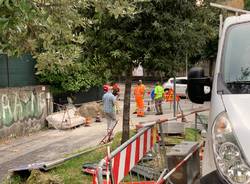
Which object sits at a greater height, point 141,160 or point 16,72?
point 16,72

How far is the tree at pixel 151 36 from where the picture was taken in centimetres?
977

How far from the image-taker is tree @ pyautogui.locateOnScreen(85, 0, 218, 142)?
384 inches

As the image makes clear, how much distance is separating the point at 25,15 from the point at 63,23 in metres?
1.37

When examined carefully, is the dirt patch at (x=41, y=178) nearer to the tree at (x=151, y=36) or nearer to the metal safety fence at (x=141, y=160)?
the metal safety fence at (x=141, y=160)

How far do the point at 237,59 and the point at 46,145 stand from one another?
11483 mm

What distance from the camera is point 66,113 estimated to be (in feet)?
64.2

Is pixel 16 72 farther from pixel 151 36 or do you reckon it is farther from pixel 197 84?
pixel 197 84

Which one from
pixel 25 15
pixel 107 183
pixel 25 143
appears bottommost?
pixel 25 143

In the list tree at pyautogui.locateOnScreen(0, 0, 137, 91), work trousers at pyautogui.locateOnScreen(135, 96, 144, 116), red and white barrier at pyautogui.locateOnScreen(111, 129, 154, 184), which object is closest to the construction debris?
work trousers at pyautogui.locateOnScreen(135, 96, 144, 116)

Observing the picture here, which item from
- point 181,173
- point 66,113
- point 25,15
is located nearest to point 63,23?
point 25,15

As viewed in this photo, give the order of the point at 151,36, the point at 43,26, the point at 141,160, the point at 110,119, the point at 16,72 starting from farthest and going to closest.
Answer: the point at 16,72
the point at 110,119
the point at 151,36
the point at 141,160
the point at 43,26

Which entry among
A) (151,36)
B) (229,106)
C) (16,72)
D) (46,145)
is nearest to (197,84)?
(229,106)

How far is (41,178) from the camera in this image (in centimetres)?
839

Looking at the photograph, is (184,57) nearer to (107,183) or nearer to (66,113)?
(107,183)
